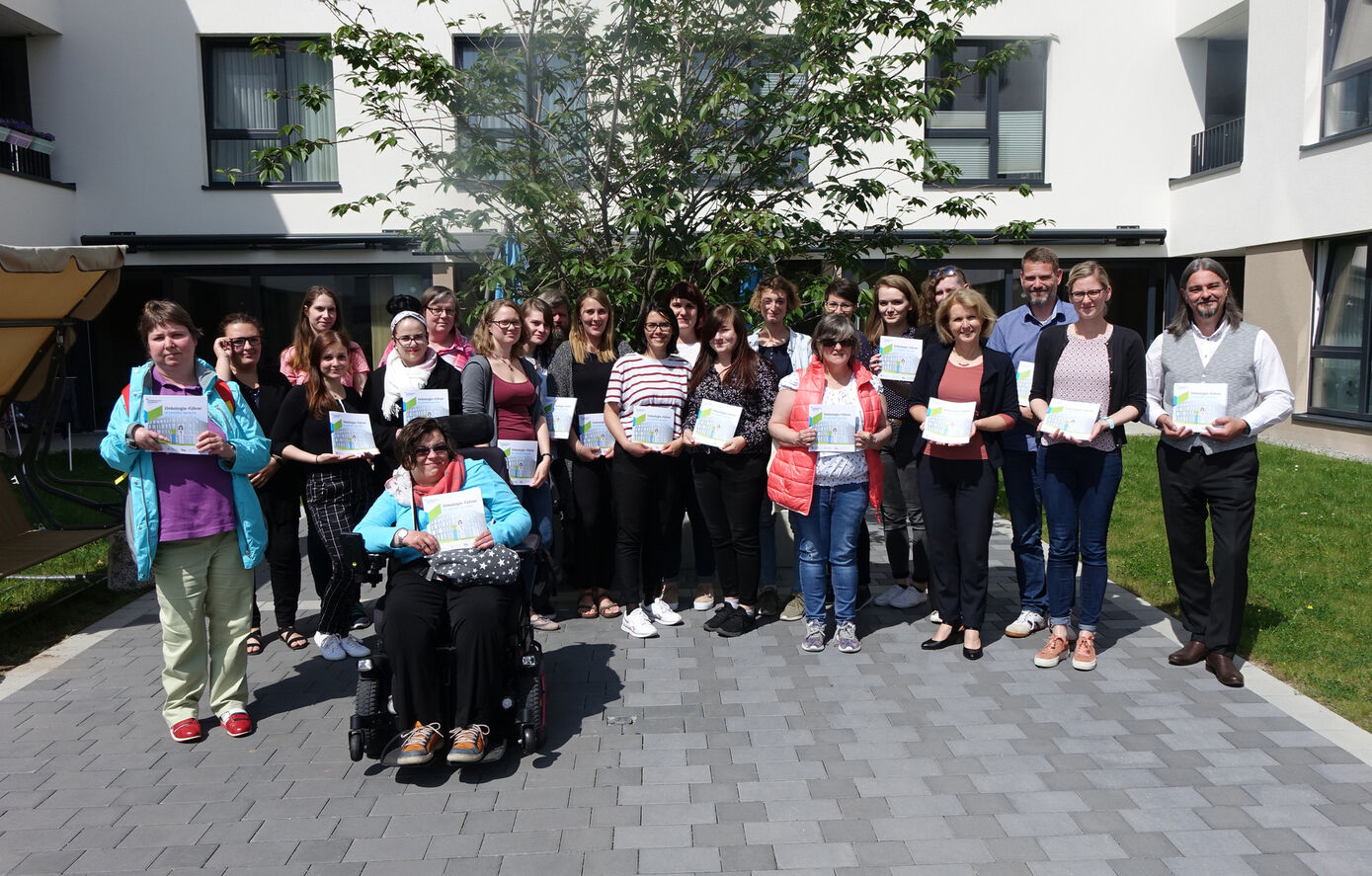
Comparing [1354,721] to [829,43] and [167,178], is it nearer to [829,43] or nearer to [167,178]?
[829,43]

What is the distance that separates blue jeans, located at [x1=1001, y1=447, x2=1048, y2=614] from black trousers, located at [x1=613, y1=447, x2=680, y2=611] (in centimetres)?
153

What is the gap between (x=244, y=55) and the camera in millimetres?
15711

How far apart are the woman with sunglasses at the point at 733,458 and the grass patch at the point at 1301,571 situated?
2792mm

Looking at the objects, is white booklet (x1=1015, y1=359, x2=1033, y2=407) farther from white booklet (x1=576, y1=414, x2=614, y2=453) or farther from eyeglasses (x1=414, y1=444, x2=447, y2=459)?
eyeglasses (x1=414, y1=444, x2=447, y2=459)

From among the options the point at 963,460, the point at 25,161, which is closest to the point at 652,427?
the point at 963,460

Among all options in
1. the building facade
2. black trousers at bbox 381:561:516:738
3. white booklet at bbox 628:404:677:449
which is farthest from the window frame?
black trousers at bbox 381:561:516:738

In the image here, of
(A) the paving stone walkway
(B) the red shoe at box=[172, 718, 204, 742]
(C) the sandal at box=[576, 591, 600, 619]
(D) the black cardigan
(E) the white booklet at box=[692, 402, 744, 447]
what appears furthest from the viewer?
(C) the sandal at box=[576, 591, 600, 619]

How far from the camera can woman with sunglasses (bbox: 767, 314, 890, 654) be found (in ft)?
18.7

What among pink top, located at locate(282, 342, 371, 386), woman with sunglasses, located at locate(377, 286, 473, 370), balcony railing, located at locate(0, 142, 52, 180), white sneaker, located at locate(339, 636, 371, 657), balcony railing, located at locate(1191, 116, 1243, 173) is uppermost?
balcony railing, located at locate(1191, 116, 1243, 173)

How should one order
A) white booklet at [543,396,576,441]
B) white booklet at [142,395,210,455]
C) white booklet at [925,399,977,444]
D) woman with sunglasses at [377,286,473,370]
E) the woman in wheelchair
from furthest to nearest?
1. woman with sunglasses at [377,286,473,370]
2. white booklet at [543,396,576,441]
3. white booklet at [925,399,977,444]
4. white booklet at [142,395,210,455]
5. the woman in wheelchair

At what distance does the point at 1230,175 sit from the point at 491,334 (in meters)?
13.2

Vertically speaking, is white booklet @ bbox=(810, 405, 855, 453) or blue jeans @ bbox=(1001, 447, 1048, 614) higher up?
white booklet @ bbox=(810, 405, 855, 453)

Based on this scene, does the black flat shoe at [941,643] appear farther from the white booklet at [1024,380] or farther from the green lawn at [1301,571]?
the green lawn at [1301,571]

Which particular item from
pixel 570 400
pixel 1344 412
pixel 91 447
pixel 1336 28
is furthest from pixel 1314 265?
pixel 91 447
